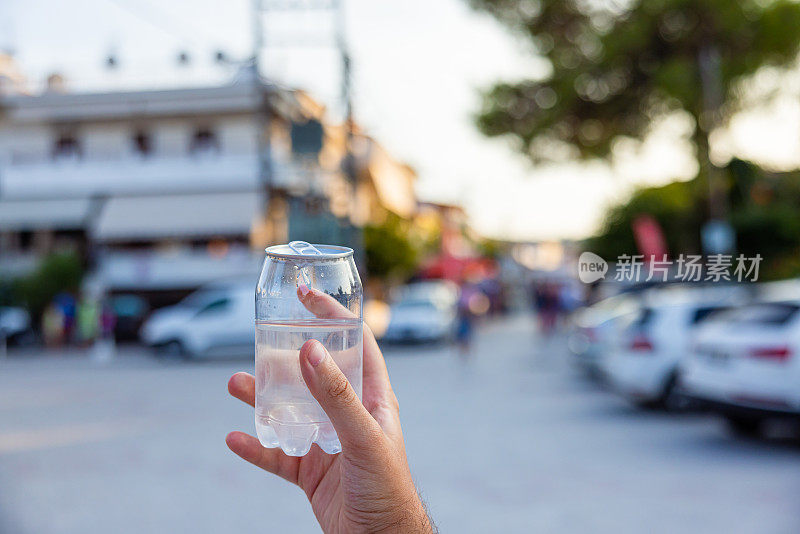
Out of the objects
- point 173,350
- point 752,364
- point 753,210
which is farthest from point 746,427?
point 753,210

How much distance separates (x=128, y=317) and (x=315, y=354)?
2831 centimetres

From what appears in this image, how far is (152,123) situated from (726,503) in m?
29.0

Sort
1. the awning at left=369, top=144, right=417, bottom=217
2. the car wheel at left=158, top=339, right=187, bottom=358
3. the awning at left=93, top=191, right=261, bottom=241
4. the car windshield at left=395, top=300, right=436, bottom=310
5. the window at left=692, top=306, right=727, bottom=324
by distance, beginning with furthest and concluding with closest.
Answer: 1. the awning at left=369, top=144, right=417, bottom=217
2. the awning at left=93, top=191, right=261, bottom=241
3. the car windshield at left=395, top=300, right=436, bottom=310
4. the car wheel at left=158, top=339, right=187, bottom=358
5. the window at left=692, top=306, right=727, bottom=324

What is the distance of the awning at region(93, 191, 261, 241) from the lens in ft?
98.6

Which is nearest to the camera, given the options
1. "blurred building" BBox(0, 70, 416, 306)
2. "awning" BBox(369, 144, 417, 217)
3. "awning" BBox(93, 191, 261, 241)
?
"awning" BBox(93, 191, 261, 241)

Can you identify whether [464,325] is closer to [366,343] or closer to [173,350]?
[173,350]

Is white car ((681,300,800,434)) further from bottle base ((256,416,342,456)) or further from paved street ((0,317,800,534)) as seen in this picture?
bottle base ((256,416,342,456))

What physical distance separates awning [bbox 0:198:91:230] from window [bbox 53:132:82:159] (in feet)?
5.78

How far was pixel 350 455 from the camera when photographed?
162 centimetres

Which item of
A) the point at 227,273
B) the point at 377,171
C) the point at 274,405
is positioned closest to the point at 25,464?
the point at 274,405

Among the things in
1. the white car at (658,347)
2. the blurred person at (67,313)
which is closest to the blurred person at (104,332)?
the blurred person at (67,313)

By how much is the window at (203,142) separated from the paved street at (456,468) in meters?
18.6

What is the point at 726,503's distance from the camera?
6.14 metres

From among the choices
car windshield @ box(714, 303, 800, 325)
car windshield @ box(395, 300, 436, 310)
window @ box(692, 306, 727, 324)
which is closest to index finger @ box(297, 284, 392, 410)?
car windshield @ box(714, 303, 800, 325)
